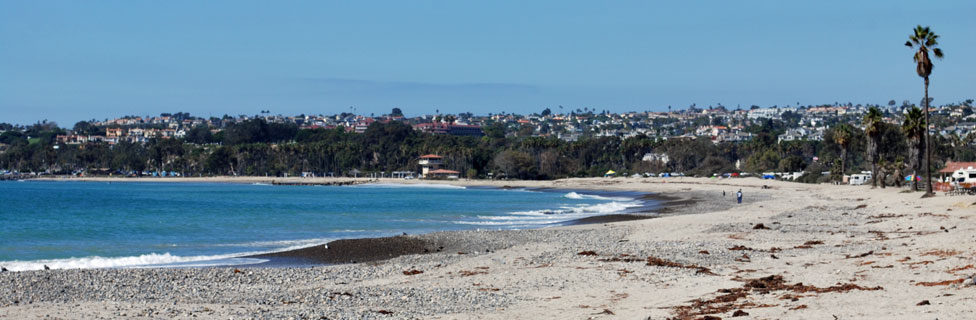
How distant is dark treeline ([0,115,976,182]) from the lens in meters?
120

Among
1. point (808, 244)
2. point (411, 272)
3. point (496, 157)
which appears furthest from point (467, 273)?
point (496, 157)

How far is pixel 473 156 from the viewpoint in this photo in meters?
146

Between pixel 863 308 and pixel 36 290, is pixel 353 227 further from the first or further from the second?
pixel 863 308

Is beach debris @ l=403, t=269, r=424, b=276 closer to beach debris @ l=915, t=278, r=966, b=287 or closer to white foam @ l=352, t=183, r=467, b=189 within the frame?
beach debris @ l=915, t=278, r=966, b=287

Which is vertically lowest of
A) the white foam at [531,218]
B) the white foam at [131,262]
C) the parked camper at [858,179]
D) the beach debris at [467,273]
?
the white foam at [131,262]

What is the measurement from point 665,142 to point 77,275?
128 m

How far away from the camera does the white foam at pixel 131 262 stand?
21031 mm

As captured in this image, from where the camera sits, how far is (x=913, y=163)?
174ft

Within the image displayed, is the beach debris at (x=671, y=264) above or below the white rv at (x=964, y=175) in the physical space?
below

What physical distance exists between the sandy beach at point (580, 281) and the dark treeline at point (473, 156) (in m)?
66.8

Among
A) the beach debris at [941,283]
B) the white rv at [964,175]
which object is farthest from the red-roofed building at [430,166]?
the beach debris at [941,283]

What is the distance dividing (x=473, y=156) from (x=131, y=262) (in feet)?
407

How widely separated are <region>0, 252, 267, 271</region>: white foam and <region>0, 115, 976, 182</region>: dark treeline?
71.2m

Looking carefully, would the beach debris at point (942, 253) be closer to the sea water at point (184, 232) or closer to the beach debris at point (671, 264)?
the beach debris at point (671, 264)
